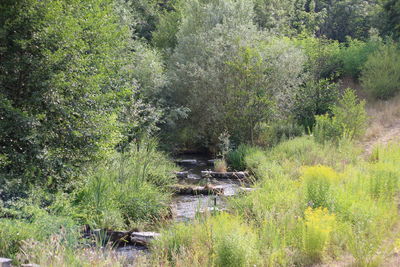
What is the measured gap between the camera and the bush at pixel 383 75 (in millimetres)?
19672

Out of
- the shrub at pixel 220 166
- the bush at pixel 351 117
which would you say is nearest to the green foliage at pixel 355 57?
the bush at pixel 351 117

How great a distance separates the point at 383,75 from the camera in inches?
779

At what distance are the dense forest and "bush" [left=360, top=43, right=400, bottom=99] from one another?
0.10 metres

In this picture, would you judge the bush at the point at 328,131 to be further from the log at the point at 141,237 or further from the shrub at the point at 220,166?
the log at the point at 141,237

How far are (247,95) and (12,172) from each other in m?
9.84

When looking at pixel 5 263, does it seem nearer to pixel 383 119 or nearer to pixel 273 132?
pixel 273 132

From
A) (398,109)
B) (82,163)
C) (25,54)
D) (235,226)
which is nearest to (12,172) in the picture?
(82,163)

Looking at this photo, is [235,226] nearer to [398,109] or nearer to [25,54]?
[25,54]

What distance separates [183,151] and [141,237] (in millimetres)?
10989

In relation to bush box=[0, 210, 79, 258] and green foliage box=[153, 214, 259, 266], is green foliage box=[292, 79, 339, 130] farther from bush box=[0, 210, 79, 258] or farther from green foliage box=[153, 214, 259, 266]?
bush box=[0, 210, 79, 258]

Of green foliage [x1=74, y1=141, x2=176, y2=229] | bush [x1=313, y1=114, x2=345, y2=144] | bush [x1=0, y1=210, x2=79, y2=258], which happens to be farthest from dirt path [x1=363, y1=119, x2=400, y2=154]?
bush [x1=0, y1=210, x2=79, y2=258]

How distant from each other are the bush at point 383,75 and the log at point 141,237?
15.3m

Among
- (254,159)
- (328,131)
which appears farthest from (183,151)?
(328,131)

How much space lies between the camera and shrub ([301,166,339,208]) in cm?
709
